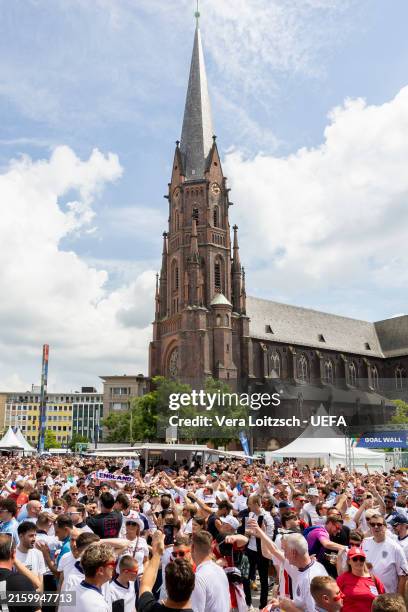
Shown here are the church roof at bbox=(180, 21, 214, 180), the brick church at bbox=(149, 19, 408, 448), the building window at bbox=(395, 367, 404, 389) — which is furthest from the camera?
the building window at bbox=(395, 367, 404, 389)

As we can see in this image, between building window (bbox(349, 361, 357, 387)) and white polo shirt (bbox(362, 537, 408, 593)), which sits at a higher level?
building window (bbox(349, 361, 357, 387))

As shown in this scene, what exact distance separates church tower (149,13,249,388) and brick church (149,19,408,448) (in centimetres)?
13

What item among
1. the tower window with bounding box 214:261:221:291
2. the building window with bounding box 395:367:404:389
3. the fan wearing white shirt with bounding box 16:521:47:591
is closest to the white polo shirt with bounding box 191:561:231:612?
the fan wearing white shirt with bounding box 16:521:47:591

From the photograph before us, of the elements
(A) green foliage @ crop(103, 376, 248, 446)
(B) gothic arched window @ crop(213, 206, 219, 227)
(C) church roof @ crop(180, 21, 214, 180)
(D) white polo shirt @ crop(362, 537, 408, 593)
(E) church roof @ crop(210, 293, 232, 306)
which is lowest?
(D) white polo shirt @ crop(362, 537, 408, 593)

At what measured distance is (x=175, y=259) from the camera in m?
77.5

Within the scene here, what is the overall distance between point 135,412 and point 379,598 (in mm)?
62982

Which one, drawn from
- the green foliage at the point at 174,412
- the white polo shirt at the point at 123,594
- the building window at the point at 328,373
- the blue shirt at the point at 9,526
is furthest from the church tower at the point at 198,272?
the white polo shirt at the point at 123,594

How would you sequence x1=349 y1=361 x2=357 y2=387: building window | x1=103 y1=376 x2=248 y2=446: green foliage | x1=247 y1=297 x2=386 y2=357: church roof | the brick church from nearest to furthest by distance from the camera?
x1=103 y1=376 x2=248 y2=446: green foliage < the brick church < x1=247 y1=297 x2=386 y2=357: church roof < x1=349 y1=361 x2=357 y2=387: building window

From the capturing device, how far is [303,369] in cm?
8500

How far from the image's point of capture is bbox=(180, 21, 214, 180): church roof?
80750 millimetres

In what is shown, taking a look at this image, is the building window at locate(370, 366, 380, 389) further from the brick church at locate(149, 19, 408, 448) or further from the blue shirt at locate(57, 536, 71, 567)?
the blue shirt at locate(57, 536, 71, 567)

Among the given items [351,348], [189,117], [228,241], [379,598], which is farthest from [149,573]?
[351,348]

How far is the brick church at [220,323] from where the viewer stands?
70562mm

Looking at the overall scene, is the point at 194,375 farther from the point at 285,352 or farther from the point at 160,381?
the point at 285,352
